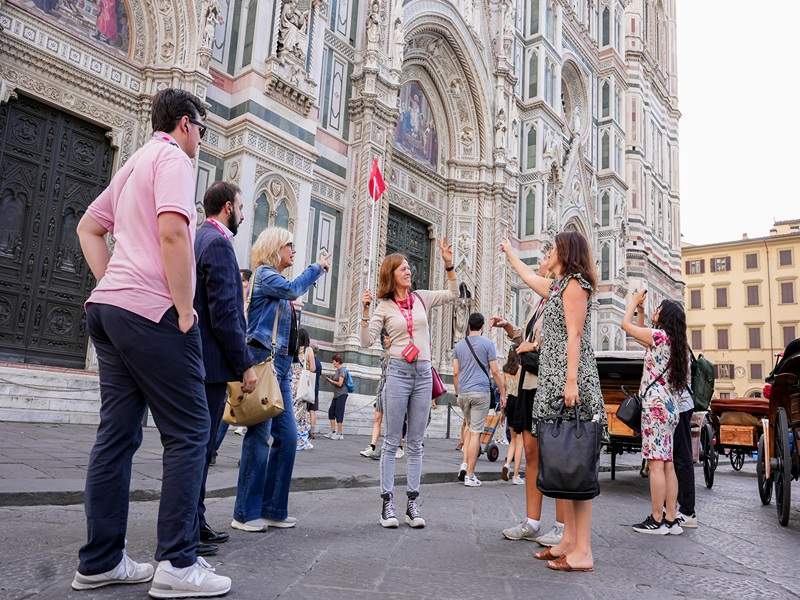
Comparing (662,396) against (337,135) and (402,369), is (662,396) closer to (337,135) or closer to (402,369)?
(402,369)

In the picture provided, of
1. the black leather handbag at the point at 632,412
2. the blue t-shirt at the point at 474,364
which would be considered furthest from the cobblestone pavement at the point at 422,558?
the blue t-shirt at the point at 474,364

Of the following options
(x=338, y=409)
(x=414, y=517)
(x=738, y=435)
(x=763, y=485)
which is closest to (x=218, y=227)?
(x=414, y=517)

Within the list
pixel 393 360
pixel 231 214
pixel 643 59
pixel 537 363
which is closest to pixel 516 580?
pixel 537 363

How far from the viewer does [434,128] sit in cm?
1800

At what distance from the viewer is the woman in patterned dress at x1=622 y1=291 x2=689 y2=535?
4551mm

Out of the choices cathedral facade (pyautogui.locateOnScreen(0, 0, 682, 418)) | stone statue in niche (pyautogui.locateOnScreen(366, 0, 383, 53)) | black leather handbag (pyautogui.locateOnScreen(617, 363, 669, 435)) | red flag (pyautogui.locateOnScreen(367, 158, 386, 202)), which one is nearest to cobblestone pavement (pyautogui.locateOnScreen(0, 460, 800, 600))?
black leather handbag (pyautogui.locateOnScreen(617, 363, 669, 435))

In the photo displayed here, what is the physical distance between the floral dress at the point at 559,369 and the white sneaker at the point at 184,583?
1.77m

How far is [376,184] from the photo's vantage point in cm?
1286

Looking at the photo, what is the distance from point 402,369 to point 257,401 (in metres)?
1.12

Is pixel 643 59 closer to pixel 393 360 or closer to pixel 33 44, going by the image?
pixel 33 44

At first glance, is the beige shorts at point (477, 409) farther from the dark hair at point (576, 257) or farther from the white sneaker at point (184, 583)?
the white sneaker at point (184, 583)

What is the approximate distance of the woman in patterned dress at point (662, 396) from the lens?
455 centimetres

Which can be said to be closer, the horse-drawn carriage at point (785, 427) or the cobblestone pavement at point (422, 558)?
the cobblestone pavement at point (422, 558)

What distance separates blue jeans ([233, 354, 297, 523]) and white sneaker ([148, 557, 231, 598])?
1.27 m
